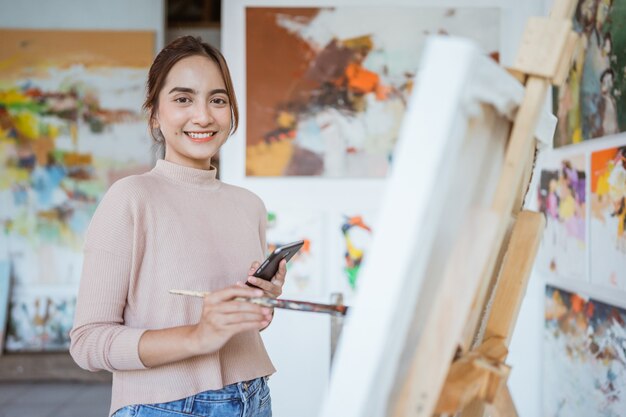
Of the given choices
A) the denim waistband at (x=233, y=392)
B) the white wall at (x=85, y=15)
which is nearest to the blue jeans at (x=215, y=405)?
the denim waistband at (x=233, y=392)

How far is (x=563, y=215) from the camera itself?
9.64 ft

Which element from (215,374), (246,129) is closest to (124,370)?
(215,374)

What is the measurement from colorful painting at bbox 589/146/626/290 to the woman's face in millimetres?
1478

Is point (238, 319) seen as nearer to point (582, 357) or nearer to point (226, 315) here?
point (226, 315)

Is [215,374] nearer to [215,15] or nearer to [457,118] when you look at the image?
[457,118]

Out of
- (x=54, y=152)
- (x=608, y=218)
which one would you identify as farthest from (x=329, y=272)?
(x=54, y=152)

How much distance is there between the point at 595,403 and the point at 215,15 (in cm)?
454

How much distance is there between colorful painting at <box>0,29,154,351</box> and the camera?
4.81 metres

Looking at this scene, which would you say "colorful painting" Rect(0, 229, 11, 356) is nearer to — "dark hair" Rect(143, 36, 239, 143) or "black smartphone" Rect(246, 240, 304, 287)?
"dark hair" Rect(143, 36, 239, 143)

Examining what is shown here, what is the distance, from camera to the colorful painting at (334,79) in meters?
3.45

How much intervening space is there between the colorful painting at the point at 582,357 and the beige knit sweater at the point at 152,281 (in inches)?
59.6

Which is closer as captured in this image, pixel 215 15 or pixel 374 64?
pixel 374 64

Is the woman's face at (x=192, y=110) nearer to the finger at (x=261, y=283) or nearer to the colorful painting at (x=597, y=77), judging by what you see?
the finger at (x=261, y=283)

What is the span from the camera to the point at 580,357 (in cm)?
275
